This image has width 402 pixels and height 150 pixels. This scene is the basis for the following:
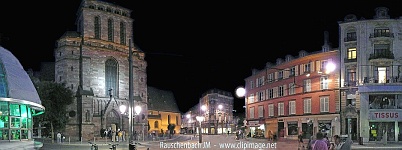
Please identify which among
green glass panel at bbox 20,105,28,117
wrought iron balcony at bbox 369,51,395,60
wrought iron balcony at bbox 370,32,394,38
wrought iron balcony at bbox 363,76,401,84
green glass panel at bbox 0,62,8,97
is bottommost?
green glass panel at bbox 20,105,28,117

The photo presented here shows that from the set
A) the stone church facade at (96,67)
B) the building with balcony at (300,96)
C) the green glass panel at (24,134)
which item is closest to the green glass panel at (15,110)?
the green glass panel at (24,134)

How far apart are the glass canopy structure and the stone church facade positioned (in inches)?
1331

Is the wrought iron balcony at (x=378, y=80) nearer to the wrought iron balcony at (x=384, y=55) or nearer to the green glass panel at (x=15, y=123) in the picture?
the wrought iron balcony at (x=384, y=55)

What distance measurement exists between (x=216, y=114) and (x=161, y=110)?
2548 cm

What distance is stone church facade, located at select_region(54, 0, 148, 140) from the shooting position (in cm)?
6275

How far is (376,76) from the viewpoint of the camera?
162 ft

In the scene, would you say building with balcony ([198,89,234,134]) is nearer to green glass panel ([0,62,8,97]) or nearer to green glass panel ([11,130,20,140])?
green glass panel ([11,130,20,140])

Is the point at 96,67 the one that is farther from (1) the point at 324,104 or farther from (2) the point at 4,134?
(2) the point at 4,134

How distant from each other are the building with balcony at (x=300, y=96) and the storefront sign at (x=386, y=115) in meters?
4.86

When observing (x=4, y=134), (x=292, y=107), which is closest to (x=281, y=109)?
(x=292, y=107)

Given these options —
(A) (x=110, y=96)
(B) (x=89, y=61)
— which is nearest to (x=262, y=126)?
(A) (x=110, y=96)

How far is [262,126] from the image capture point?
70812mm

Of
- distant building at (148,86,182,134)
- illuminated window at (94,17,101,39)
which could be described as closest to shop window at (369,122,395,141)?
illuminated window at (94,17,101,39)

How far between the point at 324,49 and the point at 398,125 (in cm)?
1233
